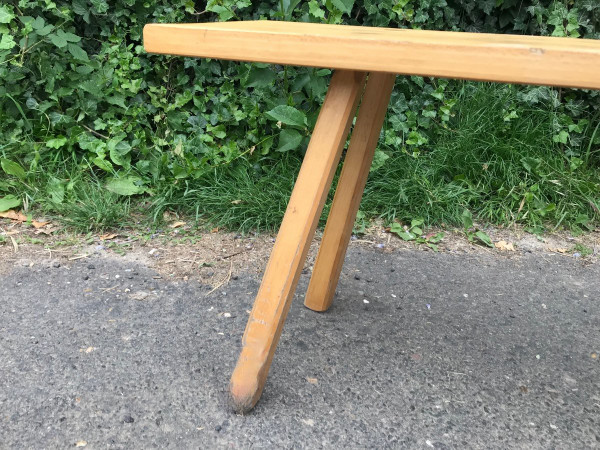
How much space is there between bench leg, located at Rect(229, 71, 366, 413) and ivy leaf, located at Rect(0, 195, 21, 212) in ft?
4.87

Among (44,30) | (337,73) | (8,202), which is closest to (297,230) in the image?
(337,73)

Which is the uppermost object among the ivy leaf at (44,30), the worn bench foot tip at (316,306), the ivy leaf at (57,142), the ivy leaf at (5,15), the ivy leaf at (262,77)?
the ivy leaf at (5,15)

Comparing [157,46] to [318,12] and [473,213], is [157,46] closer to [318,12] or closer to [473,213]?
[318,12]

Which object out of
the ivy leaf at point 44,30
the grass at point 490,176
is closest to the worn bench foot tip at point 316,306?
the grass at point 490,176

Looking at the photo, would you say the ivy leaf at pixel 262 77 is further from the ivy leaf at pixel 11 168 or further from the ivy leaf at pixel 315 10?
the ivy leaf at pixel 11 168

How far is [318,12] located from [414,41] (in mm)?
1359

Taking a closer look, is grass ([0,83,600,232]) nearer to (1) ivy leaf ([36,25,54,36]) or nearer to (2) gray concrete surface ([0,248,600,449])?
(2) gray concrete surface ([0,248,600,449])

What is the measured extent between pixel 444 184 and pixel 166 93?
1.30 m

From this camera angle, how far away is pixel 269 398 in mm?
1309

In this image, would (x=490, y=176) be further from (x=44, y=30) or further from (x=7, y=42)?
(x=7, y=42)

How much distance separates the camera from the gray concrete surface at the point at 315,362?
1216 mm

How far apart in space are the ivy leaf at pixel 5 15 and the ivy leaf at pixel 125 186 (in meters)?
0.74

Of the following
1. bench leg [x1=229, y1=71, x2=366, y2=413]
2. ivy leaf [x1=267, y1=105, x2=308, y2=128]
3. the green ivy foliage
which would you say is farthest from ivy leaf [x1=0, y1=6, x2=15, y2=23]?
bench leg [x1=229, y1=71, x2=366, y2=413]

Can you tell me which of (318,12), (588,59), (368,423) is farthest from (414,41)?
(318,12)
